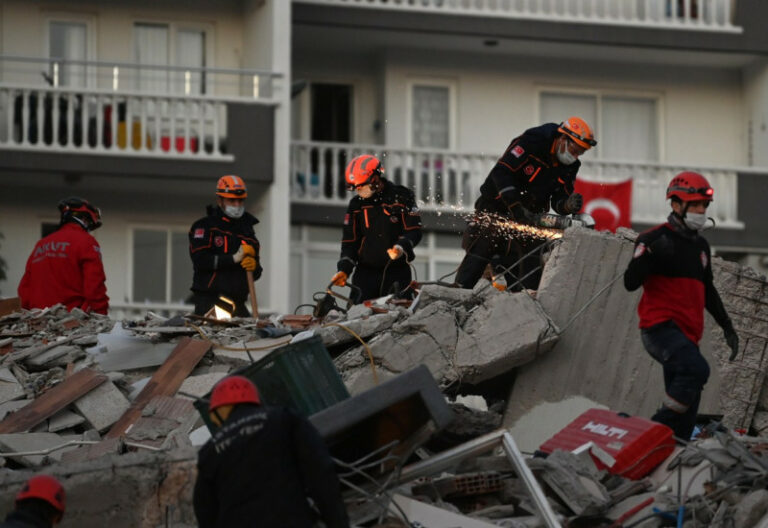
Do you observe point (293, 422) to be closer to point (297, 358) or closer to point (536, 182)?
point (297, 358)

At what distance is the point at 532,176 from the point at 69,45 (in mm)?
13433

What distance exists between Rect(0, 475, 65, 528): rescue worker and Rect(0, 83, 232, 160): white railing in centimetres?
1643

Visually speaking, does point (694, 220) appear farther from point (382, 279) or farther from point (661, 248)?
point (382, 279)

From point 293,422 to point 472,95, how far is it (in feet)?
65.0

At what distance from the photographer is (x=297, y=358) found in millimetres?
10547

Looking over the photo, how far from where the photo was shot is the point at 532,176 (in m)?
14.2

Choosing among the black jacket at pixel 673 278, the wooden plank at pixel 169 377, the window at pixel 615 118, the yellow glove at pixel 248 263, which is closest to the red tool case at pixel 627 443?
the black jacket at pixel 673 278

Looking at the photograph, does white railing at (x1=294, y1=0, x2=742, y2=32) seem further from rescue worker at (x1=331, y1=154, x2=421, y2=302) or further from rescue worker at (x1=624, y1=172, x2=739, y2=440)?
rescue worker at (x1=624, y1=172, x2=739, y2=440)

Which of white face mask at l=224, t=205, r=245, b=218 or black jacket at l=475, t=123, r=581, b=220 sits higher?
black jacket at l=475, t=123, r=581, b=220

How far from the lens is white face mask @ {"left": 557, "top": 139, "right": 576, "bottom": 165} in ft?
46.1

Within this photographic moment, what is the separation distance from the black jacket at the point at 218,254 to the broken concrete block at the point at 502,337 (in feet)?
11.3

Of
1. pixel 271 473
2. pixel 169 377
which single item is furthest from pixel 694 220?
pixel 169 377

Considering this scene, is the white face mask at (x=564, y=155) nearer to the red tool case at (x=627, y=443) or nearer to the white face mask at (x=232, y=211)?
the white face mask at (x=232, y=211)

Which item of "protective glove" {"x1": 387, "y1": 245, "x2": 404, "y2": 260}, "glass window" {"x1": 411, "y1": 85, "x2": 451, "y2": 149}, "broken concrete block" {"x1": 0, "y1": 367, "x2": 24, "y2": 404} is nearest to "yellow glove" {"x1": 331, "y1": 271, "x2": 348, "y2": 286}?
"protective glove" {"x1": 387, "y1": 245, "x2": 404, "y2": 260}
